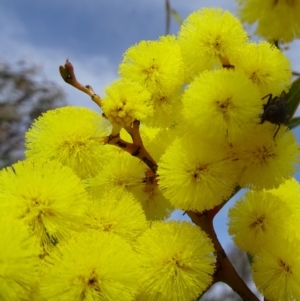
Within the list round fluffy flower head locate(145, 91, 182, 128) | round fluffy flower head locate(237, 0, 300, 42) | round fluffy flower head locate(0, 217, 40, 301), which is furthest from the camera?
round fluffy flower head locate(145, 91, 182, 128)

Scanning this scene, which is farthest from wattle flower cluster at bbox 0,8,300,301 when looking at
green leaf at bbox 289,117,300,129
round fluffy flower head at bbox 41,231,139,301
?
green leaf at bbox 289,117,300,129

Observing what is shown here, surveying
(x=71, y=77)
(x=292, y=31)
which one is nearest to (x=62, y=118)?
(x=71, y=77)

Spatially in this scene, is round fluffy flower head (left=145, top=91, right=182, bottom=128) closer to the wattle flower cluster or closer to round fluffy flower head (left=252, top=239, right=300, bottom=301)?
the wattle flower cluster

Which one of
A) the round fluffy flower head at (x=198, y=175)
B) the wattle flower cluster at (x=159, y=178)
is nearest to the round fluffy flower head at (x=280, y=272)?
the wattle flower cluster at (x=159, y=178)

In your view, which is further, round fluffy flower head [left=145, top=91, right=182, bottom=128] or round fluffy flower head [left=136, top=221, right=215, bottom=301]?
round fluffy flower head [left=145, top=91, right=182, bottom=128]

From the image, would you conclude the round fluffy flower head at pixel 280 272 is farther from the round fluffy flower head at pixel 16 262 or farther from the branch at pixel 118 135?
the round fluffy flower head at pixel 16 262

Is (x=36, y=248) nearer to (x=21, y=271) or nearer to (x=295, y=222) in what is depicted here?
(x=21, y=271)
